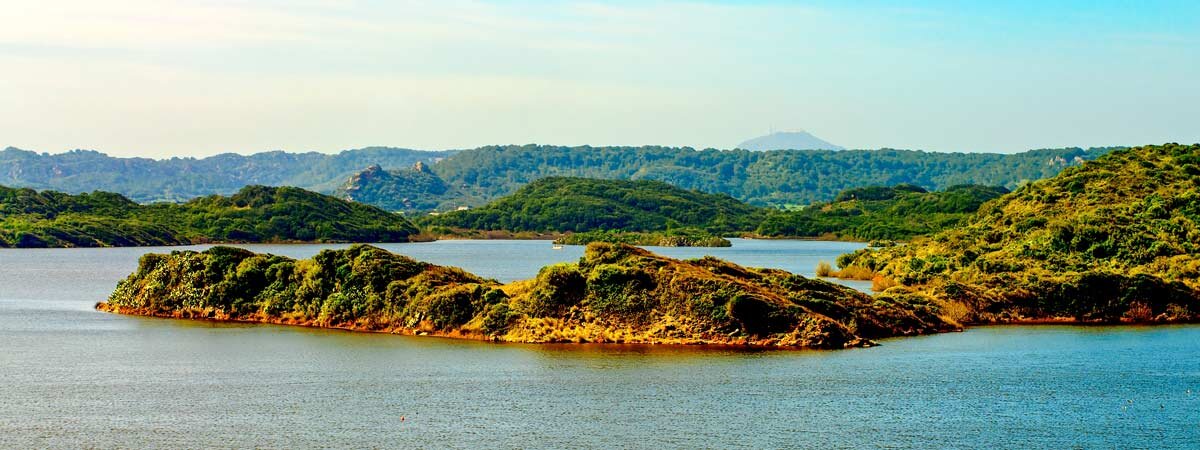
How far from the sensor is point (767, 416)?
36.7 meters

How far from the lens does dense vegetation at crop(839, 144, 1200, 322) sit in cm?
6506

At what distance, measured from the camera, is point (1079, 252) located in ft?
264

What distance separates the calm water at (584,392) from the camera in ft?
112

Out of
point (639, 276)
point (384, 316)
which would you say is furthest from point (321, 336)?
point (639, 276)

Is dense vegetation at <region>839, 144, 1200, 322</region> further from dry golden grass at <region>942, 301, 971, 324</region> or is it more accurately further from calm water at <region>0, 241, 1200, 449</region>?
calm water at <region>0, 241, 1200, 449</region>

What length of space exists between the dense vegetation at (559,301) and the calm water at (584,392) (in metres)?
1.97

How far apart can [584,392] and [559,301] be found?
14.2 meters

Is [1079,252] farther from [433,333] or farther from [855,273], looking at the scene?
[433,333]

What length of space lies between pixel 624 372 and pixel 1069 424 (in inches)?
603

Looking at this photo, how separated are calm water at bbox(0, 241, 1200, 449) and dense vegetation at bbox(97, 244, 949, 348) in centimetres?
197

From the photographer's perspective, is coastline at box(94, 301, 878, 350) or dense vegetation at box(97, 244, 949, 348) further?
dense vegetation at box(97, 244, 949, 348)

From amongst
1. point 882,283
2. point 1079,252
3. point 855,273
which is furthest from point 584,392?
point 855,273

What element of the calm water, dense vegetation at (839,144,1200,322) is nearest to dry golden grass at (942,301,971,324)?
dense vegetation at (839,144,1200,322)

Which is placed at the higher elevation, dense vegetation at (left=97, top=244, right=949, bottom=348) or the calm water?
dense vegetation at (left=97, top=244, right=949, bottom=348)
